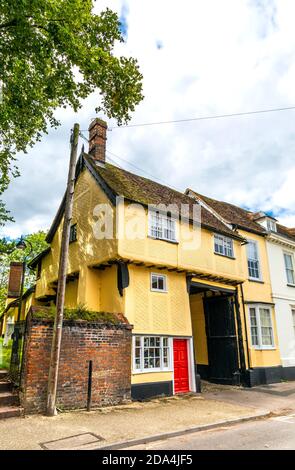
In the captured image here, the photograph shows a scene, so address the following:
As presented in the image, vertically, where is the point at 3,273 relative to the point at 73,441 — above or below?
above

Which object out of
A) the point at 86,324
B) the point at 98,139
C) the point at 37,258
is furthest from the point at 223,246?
the point at 37,258

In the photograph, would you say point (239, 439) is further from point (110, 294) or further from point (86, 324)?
point (110, 294)

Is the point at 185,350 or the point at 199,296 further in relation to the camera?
the point at 199,296

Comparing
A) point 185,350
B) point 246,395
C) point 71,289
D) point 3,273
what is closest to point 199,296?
point 185,350

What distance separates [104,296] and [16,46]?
10.1 metres

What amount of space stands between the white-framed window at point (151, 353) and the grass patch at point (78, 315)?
62.7 inches

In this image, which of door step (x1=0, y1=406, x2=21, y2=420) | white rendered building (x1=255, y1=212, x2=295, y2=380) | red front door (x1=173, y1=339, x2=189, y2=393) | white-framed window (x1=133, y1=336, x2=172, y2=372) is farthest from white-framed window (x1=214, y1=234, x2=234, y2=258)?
door step (x1=0, y1=406, x2=21, y2=420)

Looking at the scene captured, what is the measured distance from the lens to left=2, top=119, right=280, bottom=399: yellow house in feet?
42.5

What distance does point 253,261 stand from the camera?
62.4 feet

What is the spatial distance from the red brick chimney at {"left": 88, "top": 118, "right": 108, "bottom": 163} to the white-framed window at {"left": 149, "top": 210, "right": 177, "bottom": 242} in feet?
15.3

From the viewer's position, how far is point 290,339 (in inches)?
742

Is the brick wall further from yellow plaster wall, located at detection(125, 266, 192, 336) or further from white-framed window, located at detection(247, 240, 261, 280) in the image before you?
white-framed window, located at detection(247, 240, 261, 280)

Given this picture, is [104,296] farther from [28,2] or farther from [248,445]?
[28,2]

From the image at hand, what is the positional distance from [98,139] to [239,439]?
14.7m
